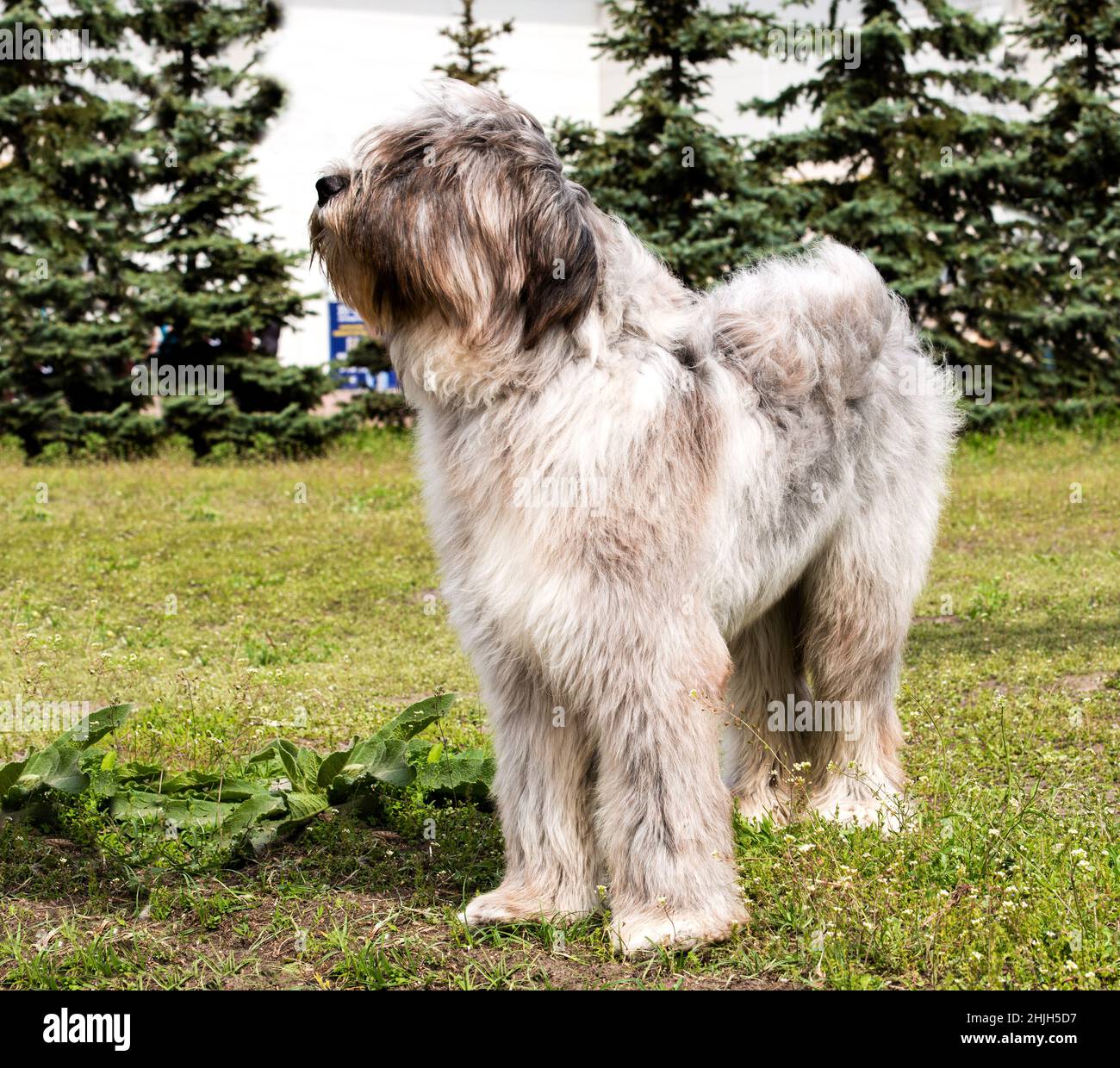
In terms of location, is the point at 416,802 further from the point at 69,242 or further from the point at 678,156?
the point at 69,242

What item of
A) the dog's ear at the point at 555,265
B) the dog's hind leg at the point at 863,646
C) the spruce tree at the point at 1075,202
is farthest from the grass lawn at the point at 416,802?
the spruce tree at the point at 1075,202

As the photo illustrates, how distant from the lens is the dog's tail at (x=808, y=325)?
4168 mm

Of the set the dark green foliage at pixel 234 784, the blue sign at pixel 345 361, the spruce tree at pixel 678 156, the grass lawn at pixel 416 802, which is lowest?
the grass lawn at pixel 416 802

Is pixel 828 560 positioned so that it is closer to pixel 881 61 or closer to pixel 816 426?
pixel 816 426

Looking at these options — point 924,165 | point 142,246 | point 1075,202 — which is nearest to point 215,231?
point 142,246

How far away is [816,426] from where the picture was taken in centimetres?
424

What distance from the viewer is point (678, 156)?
16.2m

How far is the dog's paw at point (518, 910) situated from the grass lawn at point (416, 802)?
0.05 metres

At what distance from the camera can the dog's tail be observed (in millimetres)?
4168

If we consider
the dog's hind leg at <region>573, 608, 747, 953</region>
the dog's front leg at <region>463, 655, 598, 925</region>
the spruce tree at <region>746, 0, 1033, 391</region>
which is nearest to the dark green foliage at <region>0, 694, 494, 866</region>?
the dog's front leg at <region>463, 655, 598, 925</region>

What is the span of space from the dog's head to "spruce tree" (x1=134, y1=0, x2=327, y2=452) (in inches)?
511

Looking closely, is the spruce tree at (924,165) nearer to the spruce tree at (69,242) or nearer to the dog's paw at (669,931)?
the spruce tree at (69,242)

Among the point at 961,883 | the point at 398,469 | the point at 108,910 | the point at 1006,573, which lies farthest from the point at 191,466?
the point at 961,883

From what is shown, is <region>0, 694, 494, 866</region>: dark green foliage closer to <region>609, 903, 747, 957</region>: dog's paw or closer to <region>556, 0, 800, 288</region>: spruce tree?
<region>609, 903, 747, 957</region>: dog's paw
